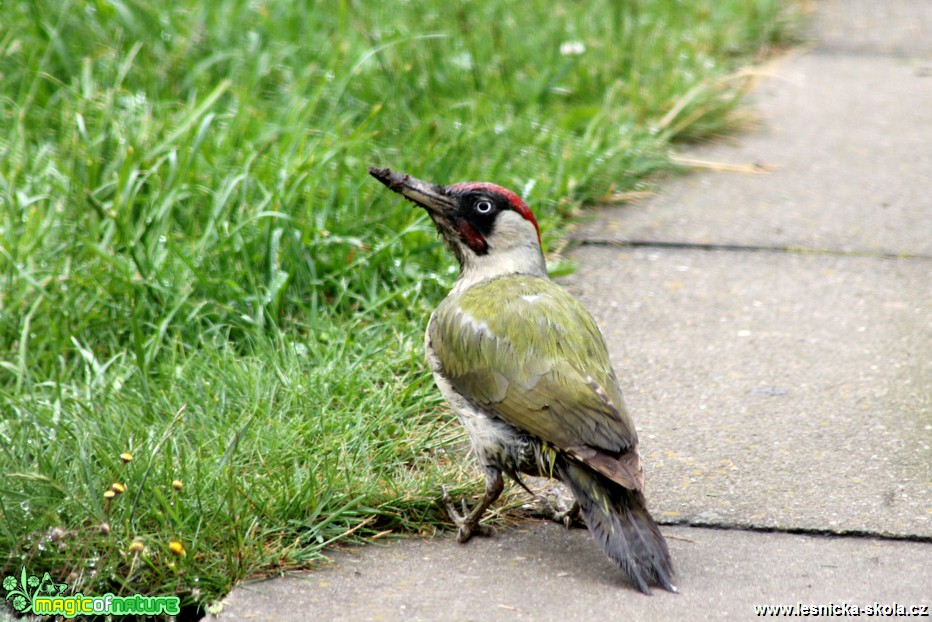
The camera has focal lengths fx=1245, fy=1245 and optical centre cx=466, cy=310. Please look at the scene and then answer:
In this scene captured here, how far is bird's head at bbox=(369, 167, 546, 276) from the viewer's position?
416 centimetres

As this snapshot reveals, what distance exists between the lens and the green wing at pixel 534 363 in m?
3.38

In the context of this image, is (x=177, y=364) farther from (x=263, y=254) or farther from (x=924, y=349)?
(x=924, y=349)

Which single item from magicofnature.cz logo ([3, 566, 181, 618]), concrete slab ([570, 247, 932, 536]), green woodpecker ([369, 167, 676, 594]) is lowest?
concrete slab ([570, 247, 932, 536])

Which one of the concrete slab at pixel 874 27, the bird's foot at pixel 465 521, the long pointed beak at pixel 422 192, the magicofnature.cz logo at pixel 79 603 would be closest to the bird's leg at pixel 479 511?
the bird's foot at pixel 465 521

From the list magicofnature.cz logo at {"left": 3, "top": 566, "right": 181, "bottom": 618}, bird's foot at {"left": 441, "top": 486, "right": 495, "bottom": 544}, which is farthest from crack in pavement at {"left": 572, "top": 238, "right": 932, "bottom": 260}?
magicofnature.cz logo at {"left": 3, "top": 566, "right": 181, "bottom": 618}

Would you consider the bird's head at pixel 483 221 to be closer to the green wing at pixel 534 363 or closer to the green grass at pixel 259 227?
the green wing at pixel 534 363

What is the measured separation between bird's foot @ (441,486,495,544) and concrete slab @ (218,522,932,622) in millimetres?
36

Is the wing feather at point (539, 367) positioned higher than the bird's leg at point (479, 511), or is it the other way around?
the wing feather at point (539, 367)

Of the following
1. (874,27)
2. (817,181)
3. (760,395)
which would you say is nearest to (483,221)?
(760,395)

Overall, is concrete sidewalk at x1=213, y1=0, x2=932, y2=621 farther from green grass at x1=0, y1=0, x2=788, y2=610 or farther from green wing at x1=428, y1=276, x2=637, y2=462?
green wing at x1=428, y1=276, x2=637, y2=462

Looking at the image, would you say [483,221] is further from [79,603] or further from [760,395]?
[79,603]

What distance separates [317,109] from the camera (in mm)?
6414

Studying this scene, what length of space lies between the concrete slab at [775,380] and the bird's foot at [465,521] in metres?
0.53

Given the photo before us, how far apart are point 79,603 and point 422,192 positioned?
171 cm
